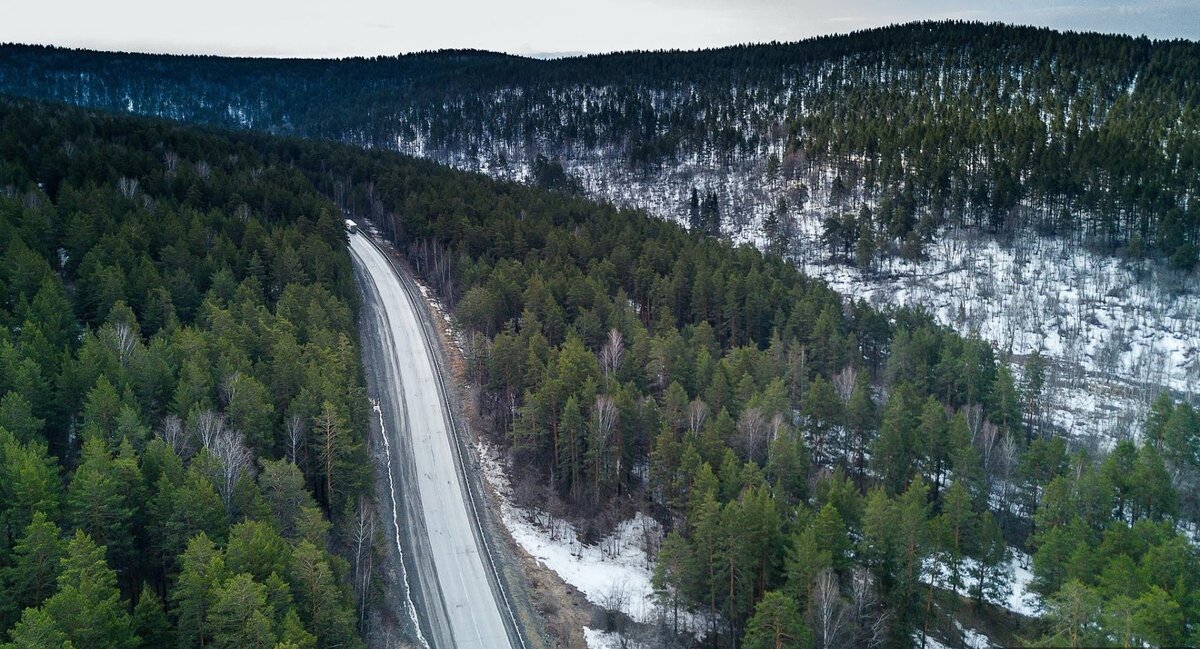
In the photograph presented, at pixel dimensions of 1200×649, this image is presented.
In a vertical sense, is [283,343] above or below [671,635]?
above

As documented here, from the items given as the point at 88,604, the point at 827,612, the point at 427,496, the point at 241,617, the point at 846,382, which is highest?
the point at 88,604

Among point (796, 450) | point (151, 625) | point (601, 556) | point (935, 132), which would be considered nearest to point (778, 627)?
point (796, 450)

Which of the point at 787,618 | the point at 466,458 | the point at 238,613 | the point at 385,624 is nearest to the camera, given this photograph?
the point at 238,613

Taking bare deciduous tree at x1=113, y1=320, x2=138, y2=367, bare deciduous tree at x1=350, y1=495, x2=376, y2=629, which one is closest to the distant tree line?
bare deciduous tree at x1=350, y1=495, x2=376, y2=629

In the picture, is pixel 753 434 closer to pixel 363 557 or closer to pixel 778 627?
pixel 778 627

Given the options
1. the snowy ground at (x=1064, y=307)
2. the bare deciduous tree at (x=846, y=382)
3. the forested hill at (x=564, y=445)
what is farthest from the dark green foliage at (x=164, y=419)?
the snowy ground at (x=1064, y=307)

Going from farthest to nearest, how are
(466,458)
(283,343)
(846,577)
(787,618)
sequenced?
(466,458) → (283,343) → (846,577) → (787,618)

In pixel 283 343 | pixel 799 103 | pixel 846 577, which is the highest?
pixel 799 103

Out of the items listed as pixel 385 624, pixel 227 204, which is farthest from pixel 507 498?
pixel 227 204

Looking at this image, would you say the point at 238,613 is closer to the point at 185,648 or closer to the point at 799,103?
the point at 185,648
